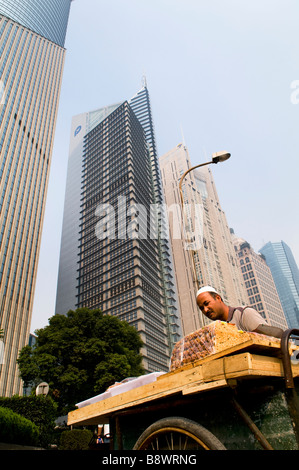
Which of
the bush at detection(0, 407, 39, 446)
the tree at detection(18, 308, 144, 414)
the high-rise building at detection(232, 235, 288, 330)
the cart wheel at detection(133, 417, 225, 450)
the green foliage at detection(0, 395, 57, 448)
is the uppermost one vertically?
the high-rise building at detection(232, 235, 288, 330)

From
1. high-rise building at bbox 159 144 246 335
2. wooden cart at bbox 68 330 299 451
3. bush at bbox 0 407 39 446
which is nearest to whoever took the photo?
wooden cart at bbox 68 330 299 451

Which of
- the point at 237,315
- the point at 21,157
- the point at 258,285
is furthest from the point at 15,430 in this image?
the point at 258,285

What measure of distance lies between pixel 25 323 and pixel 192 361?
65554 mm

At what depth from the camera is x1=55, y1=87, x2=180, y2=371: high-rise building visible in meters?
78.6

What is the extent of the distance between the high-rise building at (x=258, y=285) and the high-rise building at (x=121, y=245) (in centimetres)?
4381

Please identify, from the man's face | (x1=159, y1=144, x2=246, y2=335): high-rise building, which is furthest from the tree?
(x1=159, y1=144, x2=246, y2=335): high-rise building

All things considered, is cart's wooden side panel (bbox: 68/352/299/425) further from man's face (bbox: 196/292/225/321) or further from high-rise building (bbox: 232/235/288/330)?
high-rise building (bbox: 232/235/288/330)

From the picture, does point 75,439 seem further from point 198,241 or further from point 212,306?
point 198,241

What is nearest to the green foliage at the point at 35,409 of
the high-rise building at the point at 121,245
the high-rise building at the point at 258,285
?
the high-rise building at the point at 121,245

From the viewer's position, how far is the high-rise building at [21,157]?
189 feet

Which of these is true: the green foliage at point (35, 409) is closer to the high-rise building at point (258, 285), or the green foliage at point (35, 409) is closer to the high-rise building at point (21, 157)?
the high-rise building at point (21, 157)

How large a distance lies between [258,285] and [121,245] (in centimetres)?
6893

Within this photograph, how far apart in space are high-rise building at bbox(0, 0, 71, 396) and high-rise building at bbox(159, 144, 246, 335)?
4662 centimetres

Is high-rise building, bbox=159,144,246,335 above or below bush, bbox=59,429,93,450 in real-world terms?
above
